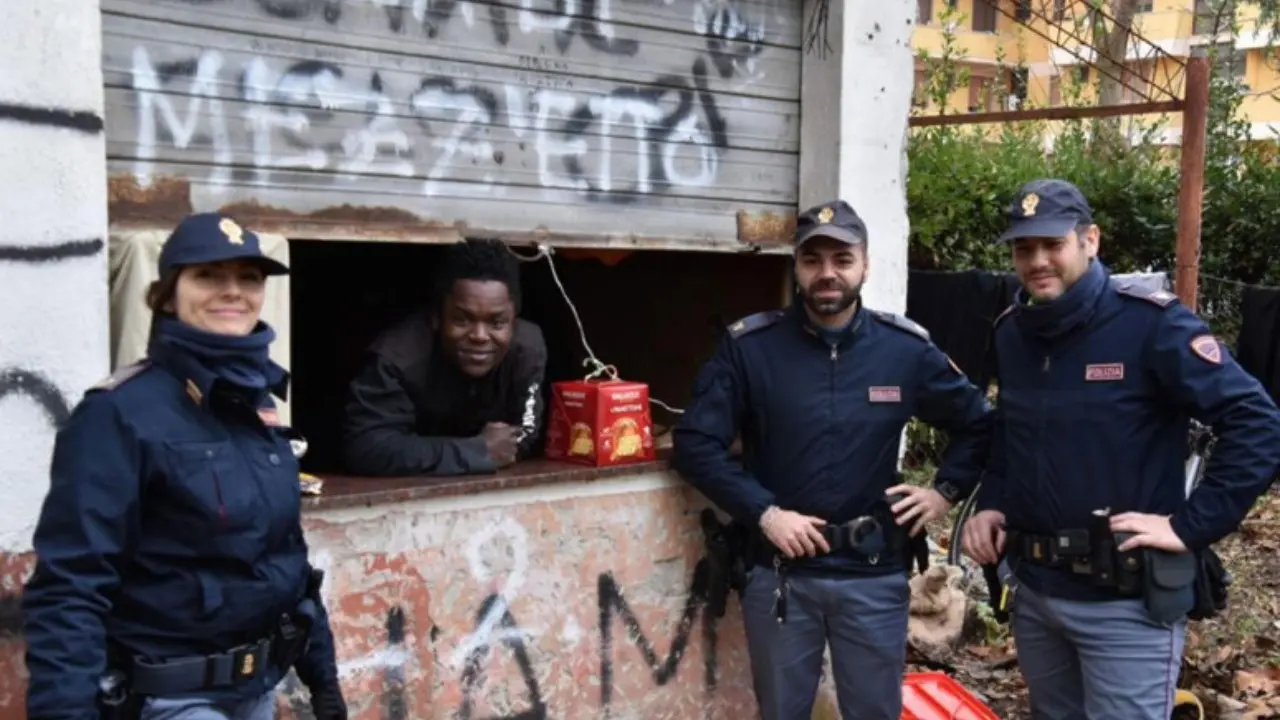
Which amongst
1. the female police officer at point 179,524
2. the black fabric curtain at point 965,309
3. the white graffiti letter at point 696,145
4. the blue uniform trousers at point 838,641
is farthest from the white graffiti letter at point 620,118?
the black fabric curtain at point 965,309

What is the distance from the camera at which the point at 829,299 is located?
3.68 m

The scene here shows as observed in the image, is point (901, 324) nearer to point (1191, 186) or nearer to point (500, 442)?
point (500, 442)

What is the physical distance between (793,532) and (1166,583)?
1.04 meters

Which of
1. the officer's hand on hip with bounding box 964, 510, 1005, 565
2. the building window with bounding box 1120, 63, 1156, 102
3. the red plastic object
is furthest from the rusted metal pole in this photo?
the officer's hand on hip with bounding box 964, 510, 1005, 565

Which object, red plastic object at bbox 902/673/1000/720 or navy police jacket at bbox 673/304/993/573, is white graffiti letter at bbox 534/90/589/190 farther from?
red plastic object at bbox 902/673/1000/720

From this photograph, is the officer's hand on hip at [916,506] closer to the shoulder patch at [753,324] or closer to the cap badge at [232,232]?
the shoulder patch at [753,324]

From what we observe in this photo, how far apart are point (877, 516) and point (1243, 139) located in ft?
31.0

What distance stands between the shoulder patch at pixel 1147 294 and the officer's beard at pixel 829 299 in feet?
2.53

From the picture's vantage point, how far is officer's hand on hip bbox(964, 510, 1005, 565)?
146 inches

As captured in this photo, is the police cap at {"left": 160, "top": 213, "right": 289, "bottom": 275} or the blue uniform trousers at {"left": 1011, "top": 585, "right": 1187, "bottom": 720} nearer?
the police cap at {"left": 160, "top": 213, "right": 289, "bottom": 275}

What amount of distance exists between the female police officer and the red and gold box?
5.30 feet

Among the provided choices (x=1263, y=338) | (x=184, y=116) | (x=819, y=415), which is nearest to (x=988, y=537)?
(x=819, y=415)

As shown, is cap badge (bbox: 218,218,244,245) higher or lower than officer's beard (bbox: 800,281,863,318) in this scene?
higher

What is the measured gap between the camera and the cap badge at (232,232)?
8.02 ft
